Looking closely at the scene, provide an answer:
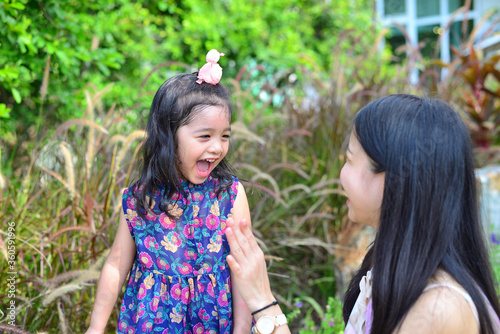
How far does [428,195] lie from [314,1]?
5915mm

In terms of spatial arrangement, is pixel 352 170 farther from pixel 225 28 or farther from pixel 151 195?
pixel 225 28

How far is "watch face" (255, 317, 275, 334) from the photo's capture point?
1588mm

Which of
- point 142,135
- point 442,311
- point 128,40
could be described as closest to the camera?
point 442,311

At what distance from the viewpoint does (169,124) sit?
1899 mm

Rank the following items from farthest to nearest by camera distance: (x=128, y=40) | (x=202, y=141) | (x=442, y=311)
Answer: (x=128, y=40), (x=202, y=141), (x=442, y=311)

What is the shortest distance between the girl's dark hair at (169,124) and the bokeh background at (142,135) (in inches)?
16.4

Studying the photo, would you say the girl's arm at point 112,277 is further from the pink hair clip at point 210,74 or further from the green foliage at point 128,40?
the green foliage at point 128,40

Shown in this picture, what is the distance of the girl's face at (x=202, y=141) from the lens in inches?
72.6

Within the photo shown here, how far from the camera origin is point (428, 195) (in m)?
1.35

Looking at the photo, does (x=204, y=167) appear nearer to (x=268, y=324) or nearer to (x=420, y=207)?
(x=268, y=324)

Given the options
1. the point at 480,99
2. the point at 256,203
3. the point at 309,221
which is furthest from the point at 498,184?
the point at 256,203

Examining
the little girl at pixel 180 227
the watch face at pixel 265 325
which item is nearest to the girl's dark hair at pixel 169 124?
the little girl at pixel 180 227

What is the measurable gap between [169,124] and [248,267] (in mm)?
621

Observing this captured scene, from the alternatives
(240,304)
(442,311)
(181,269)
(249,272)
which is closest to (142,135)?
(181,269)
